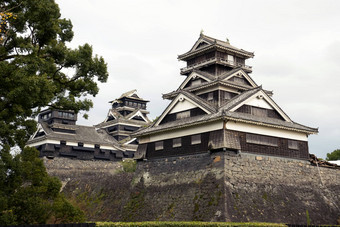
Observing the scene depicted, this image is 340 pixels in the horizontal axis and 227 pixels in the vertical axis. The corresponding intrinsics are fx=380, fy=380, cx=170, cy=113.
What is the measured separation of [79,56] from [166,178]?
534 inches

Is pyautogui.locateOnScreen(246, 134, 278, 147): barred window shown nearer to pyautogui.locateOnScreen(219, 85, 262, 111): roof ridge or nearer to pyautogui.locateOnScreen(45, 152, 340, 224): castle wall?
pyautogui.locateOnScreen(45, 152, 340, 224): castle wall

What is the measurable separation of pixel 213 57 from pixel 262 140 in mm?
9276

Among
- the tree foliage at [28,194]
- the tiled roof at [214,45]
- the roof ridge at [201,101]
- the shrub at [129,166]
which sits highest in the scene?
the tiled roof at [214,45]

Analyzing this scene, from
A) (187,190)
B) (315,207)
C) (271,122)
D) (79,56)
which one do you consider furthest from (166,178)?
(79,56)

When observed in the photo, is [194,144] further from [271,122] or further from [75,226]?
[75,226]

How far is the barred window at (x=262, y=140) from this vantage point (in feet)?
89.0

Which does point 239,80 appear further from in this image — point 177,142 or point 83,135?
point 83,135

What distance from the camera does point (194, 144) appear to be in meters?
28.1

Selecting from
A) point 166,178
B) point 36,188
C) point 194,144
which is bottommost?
point 36,188

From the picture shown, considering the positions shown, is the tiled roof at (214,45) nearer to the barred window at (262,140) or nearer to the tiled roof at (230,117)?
the tiled roof at (230,117)

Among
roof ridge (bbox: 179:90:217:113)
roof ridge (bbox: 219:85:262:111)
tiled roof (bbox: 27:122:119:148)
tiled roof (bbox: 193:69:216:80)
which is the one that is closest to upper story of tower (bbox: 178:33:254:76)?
tiled roof (bbox: 193:69:216:80)

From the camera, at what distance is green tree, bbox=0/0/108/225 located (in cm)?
1631

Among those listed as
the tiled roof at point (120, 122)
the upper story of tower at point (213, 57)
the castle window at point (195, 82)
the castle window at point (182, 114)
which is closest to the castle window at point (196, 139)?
the castle window at point (182, 114)

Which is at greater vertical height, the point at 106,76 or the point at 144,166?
the point at 106,76
